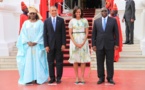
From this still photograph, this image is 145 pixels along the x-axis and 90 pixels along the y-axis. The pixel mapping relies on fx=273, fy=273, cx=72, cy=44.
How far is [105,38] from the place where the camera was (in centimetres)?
575

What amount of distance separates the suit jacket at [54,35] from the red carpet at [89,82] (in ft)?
2.90

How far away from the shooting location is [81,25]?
5832 millimetres

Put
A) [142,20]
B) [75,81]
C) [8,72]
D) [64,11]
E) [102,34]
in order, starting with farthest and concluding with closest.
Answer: [64,11]
[142,20]
[8,72]
[75,81]
[102,34]

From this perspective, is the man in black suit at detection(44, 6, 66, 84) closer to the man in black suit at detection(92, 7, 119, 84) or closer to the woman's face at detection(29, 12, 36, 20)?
the woman's face at detection(29, 12, 36, 20)

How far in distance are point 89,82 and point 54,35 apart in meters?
1.34

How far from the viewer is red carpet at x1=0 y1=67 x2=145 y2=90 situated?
5.67 m

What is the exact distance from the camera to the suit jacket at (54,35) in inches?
231

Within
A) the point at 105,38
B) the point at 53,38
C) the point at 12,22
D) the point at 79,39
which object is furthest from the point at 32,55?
the point at 12,22

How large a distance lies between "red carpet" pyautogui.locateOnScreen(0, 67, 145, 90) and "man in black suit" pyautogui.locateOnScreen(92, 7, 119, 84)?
13.8 inches

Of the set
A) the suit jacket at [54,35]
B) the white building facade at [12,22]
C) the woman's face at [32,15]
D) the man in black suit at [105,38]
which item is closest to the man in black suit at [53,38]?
the suit jacket at [54,35]

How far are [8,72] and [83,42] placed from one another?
9.22ft

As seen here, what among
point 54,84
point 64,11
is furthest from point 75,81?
point 64,11

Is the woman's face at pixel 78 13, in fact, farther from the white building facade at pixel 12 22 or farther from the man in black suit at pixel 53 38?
the white building facade at pixel 12 22

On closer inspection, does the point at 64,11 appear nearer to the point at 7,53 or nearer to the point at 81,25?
the point at 7,53
